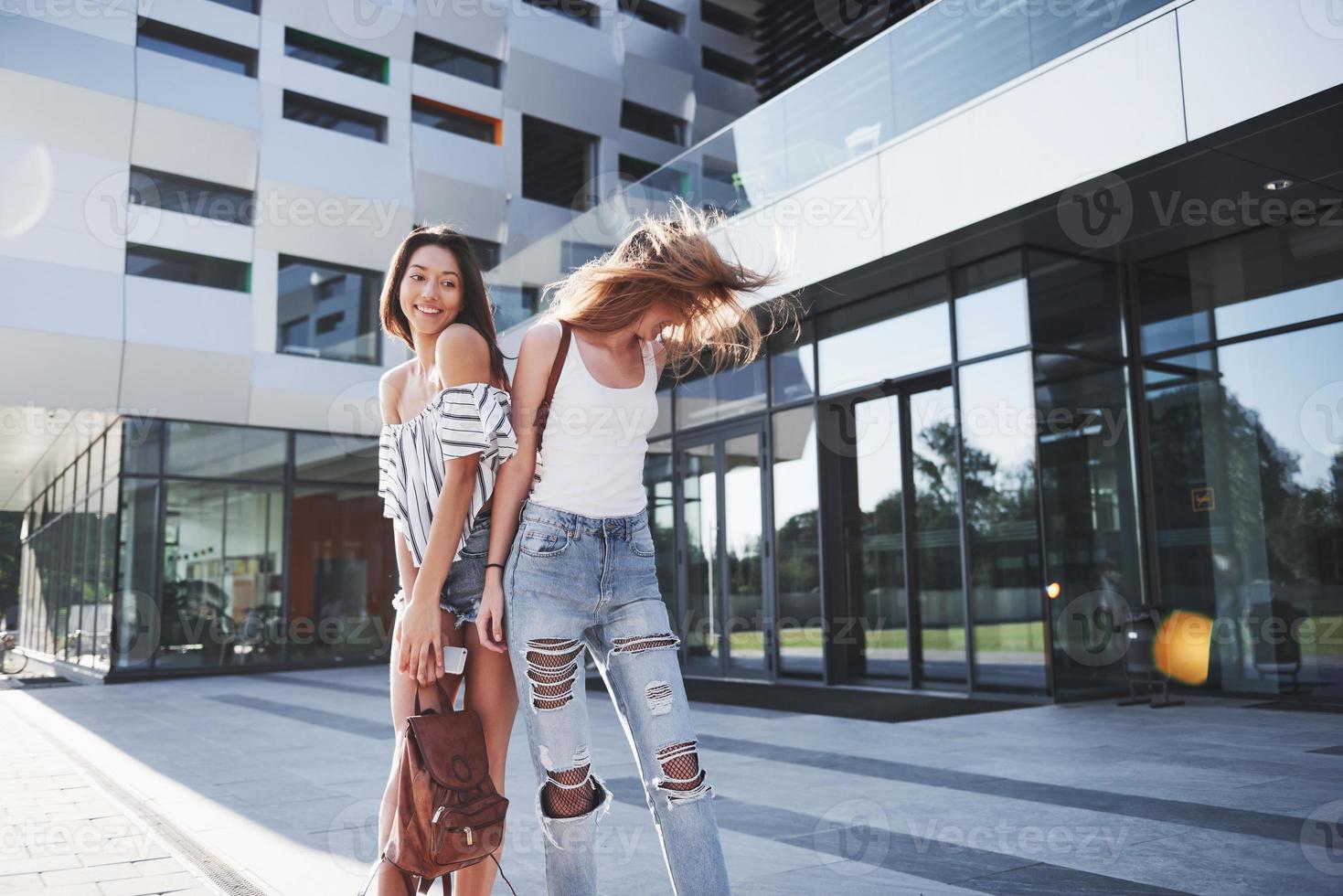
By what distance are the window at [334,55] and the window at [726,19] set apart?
625 centimetres

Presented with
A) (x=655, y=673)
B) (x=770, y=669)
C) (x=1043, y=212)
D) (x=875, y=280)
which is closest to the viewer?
(x=655, y=673)

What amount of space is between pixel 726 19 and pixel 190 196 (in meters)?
10.3

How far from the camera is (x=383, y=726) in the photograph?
748 centimetres

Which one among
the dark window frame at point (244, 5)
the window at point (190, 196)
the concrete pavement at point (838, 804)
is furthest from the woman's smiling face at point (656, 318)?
the dark window frame at point (244, 5)

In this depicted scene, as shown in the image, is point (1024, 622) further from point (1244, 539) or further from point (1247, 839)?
point (1247, 839)

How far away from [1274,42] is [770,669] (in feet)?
23.1

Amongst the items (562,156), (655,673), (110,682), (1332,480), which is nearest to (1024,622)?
(1332,480)

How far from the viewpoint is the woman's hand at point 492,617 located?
2.14 metres

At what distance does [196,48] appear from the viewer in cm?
1415

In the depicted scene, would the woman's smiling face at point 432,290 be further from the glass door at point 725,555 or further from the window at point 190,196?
the window at point 190,196
